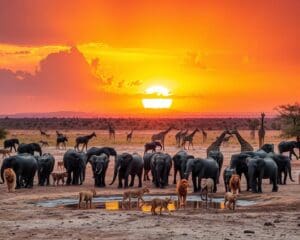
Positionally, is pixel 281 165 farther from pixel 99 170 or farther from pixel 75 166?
pixel 75 166

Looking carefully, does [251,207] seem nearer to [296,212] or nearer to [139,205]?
[296,212]

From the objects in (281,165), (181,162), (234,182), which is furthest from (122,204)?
(281,165)

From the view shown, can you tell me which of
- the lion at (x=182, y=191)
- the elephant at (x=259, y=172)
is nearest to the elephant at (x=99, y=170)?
the elephant at (x=259, y=172)

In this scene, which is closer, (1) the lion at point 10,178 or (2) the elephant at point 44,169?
(1) the lion at point 10,178

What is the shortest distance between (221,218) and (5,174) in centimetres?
1049

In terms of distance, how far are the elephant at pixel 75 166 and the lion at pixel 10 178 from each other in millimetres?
3735

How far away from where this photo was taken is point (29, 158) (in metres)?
28.6

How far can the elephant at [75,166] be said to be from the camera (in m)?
30.2

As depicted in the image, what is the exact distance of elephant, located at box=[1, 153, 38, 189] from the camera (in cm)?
2805

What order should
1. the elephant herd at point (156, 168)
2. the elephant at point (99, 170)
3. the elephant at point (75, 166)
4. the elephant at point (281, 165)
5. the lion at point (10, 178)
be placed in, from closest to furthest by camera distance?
the lion at point (10, 178) → the elephant herd at point (156, 168) → the elephant at point (99, 170) → the elephant at point (75, 166) → the elephant at point (281, 165)

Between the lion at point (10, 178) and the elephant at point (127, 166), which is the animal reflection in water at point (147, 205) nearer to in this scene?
the lion at point (10, 178)

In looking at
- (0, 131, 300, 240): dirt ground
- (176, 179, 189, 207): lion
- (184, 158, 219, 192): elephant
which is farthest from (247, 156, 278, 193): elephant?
(176, 179, 189, 207): lion

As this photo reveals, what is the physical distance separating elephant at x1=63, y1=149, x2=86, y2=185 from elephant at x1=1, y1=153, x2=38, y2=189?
6.48 ft

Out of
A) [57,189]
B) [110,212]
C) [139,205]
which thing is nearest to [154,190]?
[57,189]
